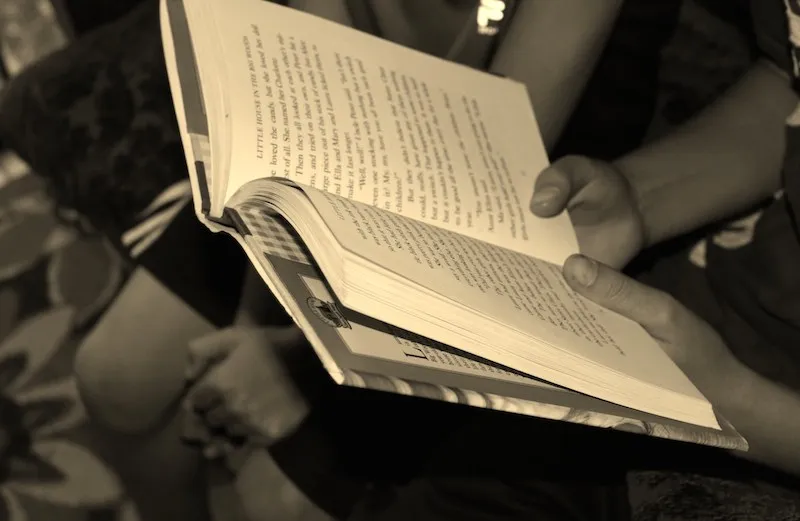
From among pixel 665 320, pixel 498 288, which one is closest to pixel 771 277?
pixel 665 320

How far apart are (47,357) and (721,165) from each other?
867 mm

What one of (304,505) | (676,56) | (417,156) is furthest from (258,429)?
(676,56)

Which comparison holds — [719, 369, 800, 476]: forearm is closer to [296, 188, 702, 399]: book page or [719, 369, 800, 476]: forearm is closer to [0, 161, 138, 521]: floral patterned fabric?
[296, 188, 702, 399]: book page

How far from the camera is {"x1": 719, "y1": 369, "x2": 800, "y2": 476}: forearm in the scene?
0.56m

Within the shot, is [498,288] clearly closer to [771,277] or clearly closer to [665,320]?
[665,320]

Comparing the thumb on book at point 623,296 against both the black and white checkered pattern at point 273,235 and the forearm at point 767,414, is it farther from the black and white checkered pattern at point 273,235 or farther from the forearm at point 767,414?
the black and white checkered pattern at point 273,235

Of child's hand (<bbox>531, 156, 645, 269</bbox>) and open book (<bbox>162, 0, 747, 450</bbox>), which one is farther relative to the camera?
child's hand (<bbox>531, 156, 645, 269</bbox>)

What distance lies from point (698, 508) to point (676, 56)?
514 millimetres

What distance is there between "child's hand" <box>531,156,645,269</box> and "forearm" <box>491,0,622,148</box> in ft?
0.29

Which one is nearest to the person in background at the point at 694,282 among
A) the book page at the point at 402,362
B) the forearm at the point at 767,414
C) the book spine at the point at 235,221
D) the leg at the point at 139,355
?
the forearm at the point at 767,414

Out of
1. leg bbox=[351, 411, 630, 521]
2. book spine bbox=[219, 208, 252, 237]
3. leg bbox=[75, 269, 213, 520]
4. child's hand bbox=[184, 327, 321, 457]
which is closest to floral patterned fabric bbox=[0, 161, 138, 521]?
leg bbox=[75, 269, 213, 520]

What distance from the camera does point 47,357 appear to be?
1.03 meters

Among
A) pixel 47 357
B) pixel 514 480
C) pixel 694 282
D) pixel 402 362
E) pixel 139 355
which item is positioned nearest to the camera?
pixel 402 362

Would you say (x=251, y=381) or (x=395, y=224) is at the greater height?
(x=395, y=224)
